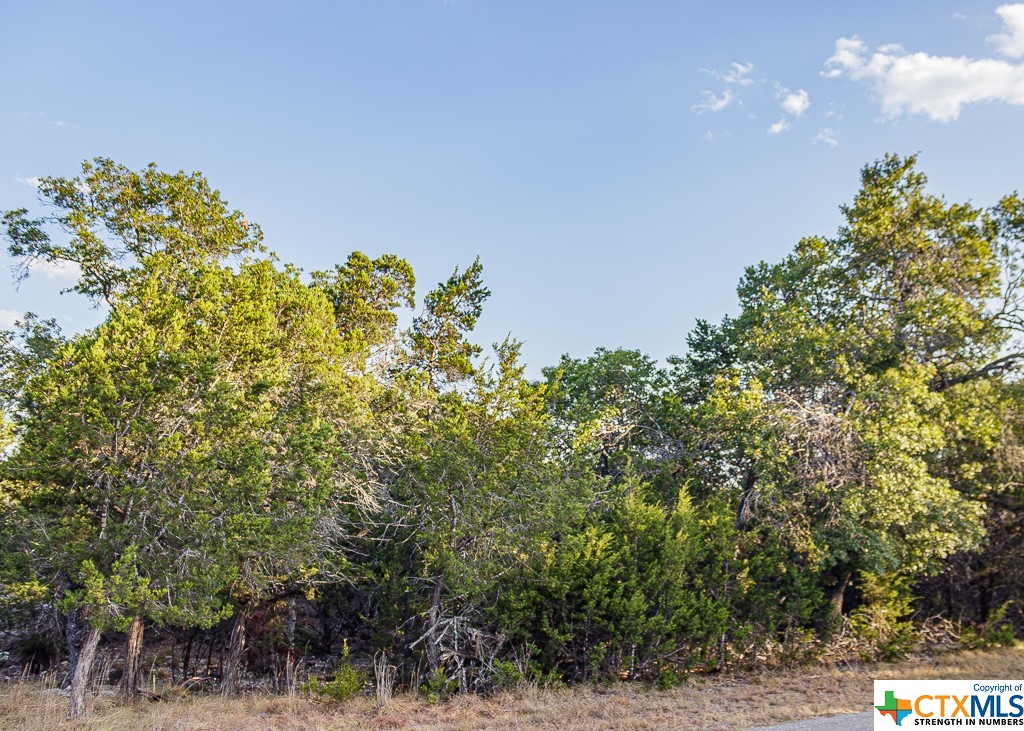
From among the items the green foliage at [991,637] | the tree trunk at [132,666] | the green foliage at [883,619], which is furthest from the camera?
the green foliage at [991,637]

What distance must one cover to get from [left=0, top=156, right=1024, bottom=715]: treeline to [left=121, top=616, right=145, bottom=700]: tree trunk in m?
0.13

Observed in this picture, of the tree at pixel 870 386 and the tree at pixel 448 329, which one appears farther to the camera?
the tree at pixel 448 329

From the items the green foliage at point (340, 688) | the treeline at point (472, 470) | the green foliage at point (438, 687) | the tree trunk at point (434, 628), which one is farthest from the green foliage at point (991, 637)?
the green foliage at point (340, 688)

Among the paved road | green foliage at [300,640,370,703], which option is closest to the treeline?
green foliage at [300,640,370,703]

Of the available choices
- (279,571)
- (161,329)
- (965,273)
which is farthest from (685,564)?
(161,329)

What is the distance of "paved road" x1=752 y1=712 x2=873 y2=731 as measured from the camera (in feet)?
25.3

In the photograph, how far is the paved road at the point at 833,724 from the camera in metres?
7.72

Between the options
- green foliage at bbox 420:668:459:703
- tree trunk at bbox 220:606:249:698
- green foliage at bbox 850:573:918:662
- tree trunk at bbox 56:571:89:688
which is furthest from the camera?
green foliage at bbox 850:573:918:662

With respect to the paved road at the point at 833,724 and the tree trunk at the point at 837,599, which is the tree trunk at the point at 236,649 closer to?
the paved road at the point at 833,724

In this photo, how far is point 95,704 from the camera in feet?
31.6

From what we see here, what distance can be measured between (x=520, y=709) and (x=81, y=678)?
633 cm

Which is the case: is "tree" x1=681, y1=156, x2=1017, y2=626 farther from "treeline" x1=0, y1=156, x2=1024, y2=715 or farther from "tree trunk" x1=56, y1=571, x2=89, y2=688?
"tree trunk" x1=56, y1=571, x2=89, y2=688

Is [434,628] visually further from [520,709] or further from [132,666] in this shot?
[132,666]

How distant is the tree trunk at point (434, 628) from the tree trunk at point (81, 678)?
4994mm
